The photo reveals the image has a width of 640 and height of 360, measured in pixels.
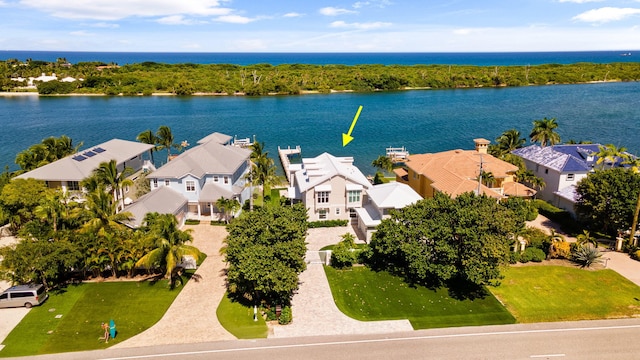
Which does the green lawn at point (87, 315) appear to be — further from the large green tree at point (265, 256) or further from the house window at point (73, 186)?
the house window at point (73, 186)

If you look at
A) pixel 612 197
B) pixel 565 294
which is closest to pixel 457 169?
pixel 612 197

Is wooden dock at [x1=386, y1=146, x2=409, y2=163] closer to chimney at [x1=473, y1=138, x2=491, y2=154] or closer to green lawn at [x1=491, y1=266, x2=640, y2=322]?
chimney at [x1=473, y1=138, x2=491, y2=154]

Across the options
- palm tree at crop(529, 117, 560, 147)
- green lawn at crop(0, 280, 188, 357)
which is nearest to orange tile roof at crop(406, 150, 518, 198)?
palm tree at crop(529, 117, 560, 147)

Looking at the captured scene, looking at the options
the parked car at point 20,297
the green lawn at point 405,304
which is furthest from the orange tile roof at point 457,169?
the parked car at point 20,297

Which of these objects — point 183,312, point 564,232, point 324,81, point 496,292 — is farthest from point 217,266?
point 324,81

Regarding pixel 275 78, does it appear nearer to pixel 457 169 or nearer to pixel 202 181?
pixel 202 181

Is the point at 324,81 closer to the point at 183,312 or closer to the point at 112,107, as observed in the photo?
the point at 112,107
